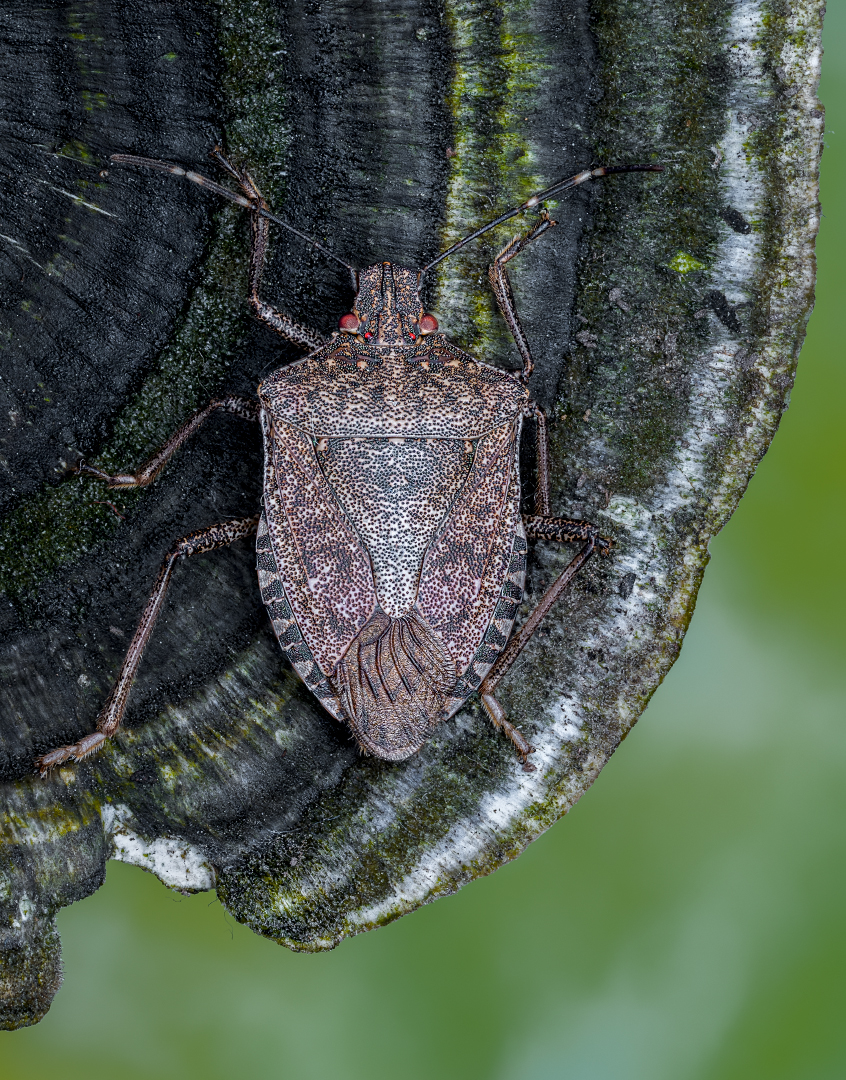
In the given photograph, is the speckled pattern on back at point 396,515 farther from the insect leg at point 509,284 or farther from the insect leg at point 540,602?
the insect leg at point 509,284

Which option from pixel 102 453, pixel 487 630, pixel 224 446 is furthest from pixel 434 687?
pixel 102 453

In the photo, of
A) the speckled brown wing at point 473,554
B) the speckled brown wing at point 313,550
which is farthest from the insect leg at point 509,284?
the speckled brown wing at point 313,550

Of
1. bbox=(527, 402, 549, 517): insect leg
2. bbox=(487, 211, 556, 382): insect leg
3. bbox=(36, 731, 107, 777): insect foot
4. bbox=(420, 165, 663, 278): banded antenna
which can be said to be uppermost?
bbox=(420, 165, 663, 278): banded antenna

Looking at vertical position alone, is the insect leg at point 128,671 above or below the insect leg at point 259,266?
below

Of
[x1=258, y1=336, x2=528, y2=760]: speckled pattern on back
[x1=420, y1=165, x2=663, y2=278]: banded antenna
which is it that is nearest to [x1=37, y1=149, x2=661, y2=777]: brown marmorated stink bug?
[x1=258, y1=336, x2=528, y2=760]: speckled pattern on back

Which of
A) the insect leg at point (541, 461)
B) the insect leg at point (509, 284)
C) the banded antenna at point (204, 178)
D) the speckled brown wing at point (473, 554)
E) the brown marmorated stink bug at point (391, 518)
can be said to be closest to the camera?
the banded antenna at point (204, 178)

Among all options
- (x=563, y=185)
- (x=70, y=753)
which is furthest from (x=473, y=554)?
(x=70, y=753)

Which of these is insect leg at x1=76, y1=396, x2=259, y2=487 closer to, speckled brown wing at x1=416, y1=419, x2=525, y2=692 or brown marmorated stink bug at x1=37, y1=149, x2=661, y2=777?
brown marmorated stink bug at x1=37, y1=149, x2=661, y2=777
